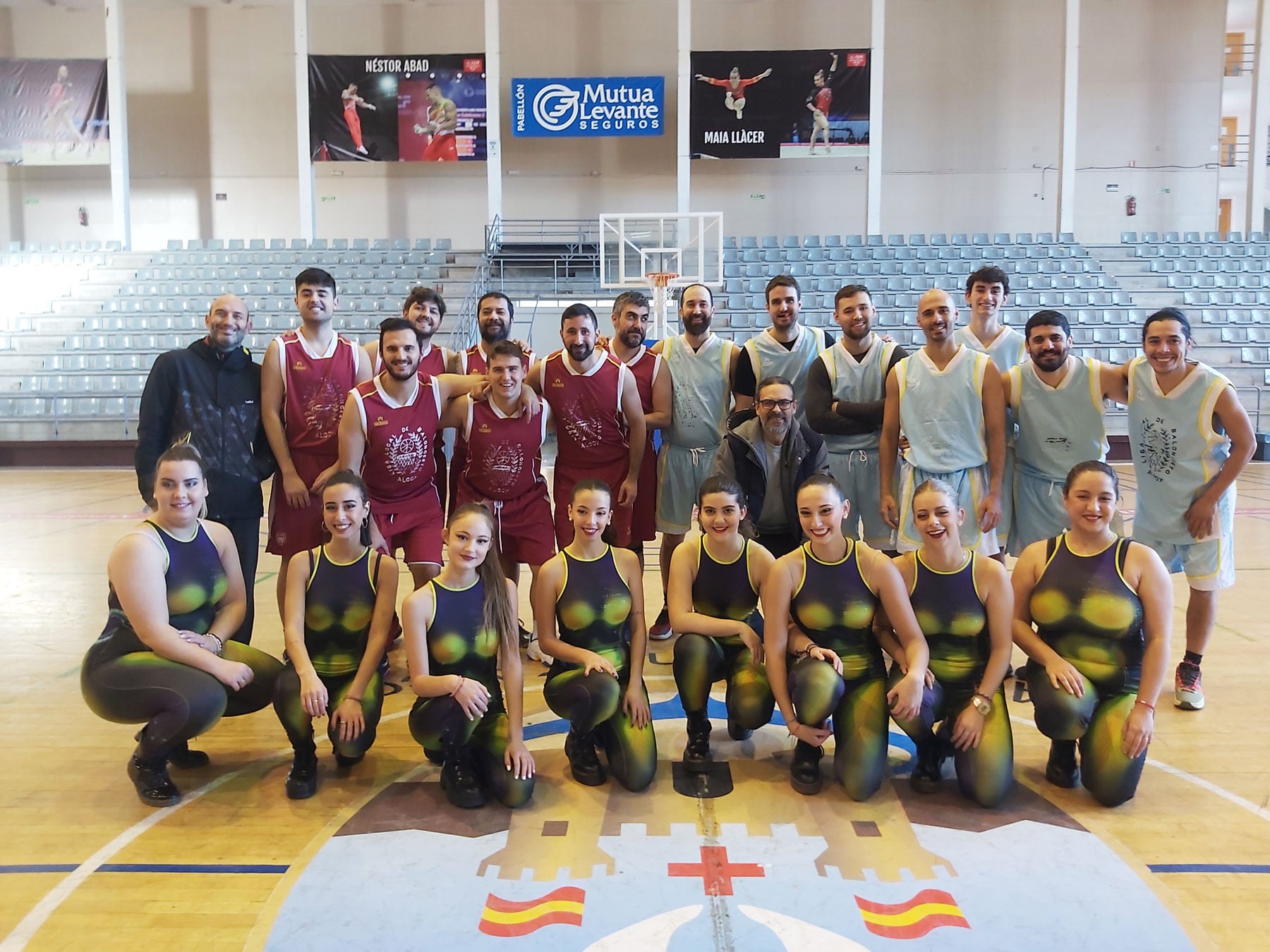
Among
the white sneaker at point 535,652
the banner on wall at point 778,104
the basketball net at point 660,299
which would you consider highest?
the banner on wall at point 778,104

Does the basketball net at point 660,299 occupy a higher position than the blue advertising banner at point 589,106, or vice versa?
the blue advertising banner at point 589,106

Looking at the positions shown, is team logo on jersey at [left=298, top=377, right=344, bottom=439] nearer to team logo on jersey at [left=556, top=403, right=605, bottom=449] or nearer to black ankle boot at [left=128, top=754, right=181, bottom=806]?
team logo on jersey at [left=556, top=403, right=605, bottom=449]

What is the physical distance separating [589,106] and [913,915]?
52.7 ft

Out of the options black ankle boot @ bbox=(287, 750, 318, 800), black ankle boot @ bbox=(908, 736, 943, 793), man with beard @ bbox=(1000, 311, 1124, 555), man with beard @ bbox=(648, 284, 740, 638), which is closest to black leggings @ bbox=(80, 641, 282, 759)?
black ankle boot @ bbox=(287, 750, 318, 800)

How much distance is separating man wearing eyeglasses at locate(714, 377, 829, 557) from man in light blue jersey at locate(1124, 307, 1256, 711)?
4.41 feet

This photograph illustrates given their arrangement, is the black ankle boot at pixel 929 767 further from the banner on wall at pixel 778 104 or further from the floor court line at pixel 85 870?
the banner on wall at pixel 778 104

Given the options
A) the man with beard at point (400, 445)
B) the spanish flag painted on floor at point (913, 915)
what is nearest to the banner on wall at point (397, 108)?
the man with beard at point (400, 445)

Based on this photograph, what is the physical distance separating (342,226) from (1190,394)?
54.8 ft

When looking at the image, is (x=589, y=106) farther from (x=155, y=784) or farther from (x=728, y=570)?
(x=155, y=784)

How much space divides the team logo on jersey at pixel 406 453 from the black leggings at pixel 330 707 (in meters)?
0.97

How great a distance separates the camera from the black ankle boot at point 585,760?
3.00 metres

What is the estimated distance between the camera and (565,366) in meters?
4.16

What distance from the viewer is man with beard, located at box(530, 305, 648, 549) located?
412 cm

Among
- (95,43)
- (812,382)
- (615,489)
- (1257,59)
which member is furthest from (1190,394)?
(95,43)
